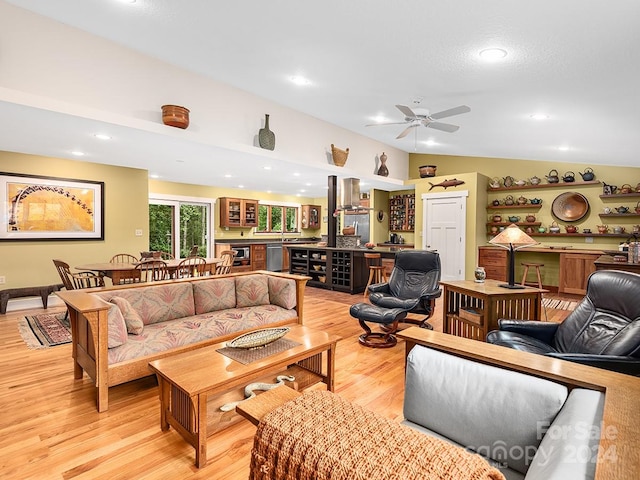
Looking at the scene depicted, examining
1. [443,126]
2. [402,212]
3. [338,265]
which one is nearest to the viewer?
[443,126]

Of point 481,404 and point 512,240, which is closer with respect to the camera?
point 481,404

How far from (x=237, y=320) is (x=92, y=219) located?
428cm

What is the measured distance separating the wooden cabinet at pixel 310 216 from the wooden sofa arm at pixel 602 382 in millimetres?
10073

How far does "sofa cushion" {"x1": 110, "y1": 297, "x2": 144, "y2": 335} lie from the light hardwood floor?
0.45 m

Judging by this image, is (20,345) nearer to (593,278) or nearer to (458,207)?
(593,278)

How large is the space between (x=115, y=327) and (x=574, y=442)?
275 centimetres

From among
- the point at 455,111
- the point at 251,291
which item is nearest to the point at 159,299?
the point at 251,291

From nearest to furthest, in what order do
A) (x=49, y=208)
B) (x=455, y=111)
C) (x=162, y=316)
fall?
1. (x=162, y=316)
2. (x=455, y=111)
3. (x=49, y=208)

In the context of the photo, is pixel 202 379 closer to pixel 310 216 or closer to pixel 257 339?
pixel 257 339

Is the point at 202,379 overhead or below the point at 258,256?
below

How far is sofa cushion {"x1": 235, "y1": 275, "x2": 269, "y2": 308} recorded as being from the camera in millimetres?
3930

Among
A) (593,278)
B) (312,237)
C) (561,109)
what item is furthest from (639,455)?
(312,237)

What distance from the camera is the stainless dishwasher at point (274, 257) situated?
979 cm

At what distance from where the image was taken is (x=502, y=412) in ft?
4.23
